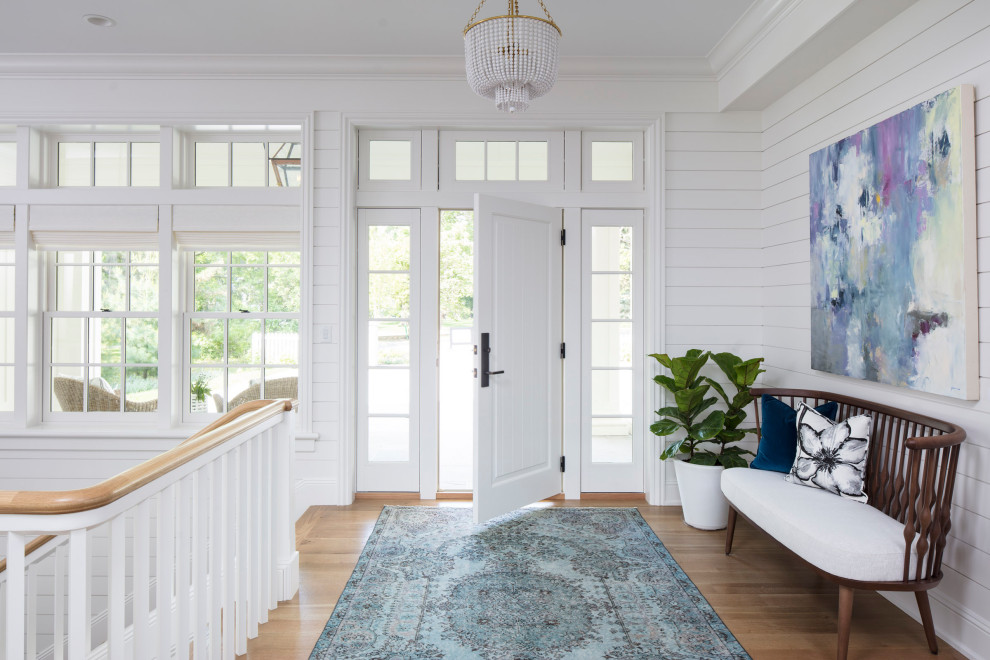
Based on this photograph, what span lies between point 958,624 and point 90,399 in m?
4.75

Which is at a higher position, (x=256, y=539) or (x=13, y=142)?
(x=13, y=142)

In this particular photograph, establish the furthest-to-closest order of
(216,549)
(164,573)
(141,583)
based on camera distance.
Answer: (216,549) → (164,573) → (141,583)

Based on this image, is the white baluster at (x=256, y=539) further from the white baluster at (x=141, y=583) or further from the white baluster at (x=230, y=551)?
the white baluster at (x=141, y=583)

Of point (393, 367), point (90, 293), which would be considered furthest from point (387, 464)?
point (90, 293)

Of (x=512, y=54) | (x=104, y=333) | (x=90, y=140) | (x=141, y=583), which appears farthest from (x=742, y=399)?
(x=90, y=140)

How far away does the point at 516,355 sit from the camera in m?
3.62

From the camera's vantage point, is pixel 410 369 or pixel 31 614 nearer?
pixel 31 614

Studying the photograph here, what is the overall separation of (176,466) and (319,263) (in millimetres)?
2283

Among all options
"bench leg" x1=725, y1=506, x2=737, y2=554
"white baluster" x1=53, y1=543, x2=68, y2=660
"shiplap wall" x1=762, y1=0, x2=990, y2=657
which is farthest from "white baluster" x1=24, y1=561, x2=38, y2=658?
"shiplap wall" x1=762, y1=0, x2=990, y2=657

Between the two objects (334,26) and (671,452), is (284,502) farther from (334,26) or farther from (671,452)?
(334,26)

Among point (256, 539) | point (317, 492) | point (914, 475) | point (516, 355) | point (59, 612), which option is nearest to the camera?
point (59, 612)

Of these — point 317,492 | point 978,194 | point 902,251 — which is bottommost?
point 317,492

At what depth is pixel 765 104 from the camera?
3.75 metres

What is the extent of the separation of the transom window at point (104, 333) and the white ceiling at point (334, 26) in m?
1.28
